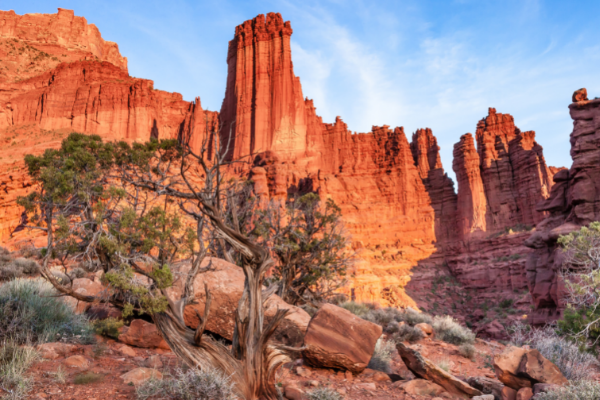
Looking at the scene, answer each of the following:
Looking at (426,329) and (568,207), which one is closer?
(426,329)

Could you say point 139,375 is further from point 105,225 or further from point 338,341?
point 338,341

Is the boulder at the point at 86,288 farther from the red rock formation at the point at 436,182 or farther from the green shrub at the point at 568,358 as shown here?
the red rock formation at the point at 436,182

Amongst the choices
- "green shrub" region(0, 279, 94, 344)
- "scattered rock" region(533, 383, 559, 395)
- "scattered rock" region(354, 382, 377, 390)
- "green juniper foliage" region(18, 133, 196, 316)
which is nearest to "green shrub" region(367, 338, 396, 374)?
"scattered rock" region(354, 382, 377, 390)

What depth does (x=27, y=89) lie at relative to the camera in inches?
2564

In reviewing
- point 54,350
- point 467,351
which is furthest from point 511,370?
point 54,350

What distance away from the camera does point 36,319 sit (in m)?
7.35

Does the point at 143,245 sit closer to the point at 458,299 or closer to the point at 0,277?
the point at 0,277

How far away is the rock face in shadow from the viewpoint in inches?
894

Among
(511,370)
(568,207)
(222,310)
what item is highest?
(568,207)

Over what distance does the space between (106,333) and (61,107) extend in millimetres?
70310

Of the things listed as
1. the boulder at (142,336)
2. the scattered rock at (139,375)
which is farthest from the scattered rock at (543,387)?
the boulder at (142,336)

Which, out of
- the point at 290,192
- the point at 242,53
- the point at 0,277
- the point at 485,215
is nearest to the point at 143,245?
the point at 0,277

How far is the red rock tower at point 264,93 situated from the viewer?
59031 millimetres

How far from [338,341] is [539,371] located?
12.6 ft
